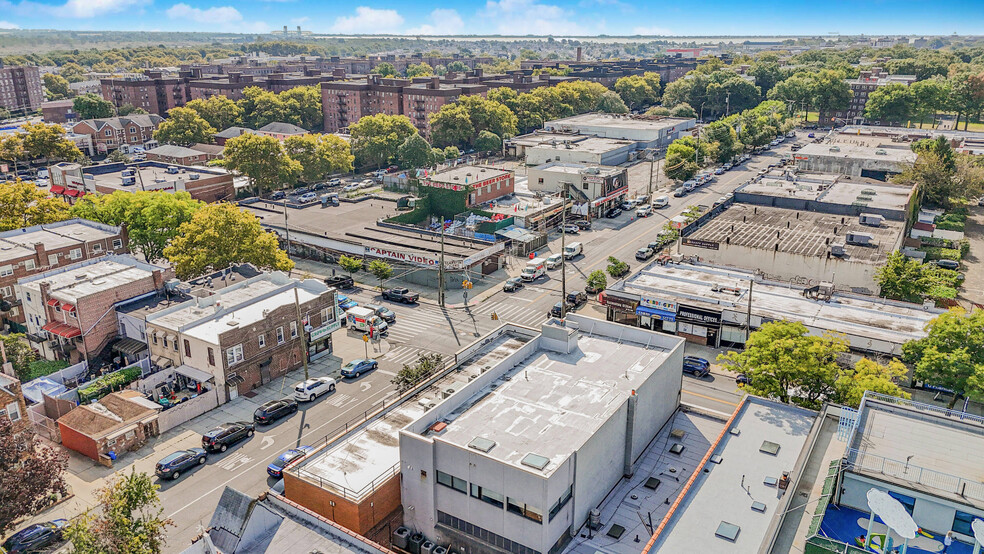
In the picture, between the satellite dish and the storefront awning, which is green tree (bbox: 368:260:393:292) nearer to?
the storefront awning

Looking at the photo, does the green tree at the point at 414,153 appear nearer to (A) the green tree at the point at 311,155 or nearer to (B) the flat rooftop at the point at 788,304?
(A) the green tree at the point at 311,155

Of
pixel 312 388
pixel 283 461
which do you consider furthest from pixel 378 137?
pixel 283 461

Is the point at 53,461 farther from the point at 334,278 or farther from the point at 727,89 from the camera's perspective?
the point at 727,89

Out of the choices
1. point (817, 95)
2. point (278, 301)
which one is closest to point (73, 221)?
point (278, 301)

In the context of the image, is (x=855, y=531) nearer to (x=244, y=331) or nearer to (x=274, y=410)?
(x=274, y=410)

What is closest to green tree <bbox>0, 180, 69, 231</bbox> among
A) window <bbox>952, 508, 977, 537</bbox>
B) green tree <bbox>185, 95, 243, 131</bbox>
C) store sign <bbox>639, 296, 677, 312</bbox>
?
store sign <bbox>639, 296, 677, 312</bbox>

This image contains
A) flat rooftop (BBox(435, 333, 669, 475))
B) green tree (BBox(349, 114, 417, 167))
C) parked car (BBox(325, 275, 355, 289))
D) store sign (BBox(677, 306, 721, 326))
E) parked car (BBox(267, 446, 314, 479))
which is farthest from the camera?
green tree (BBox(349, 114, 417, 167))

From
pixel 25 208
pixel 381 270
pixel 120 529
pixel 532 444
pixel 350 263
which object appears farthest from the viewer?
pixel 25 208
